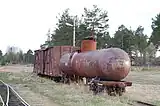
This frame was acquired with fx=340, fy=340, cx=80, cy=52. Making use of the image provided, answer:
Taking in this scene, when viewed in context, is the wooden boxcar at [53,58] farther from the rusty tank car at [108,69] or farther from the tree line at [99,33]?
the tree line at [99,33]

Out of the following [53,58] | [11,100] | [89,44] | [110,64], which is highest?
[89,44]

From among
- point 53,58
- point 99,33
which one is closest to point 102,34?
point 99,33

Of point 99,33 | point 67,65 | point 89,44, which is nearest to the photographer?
point 89,44

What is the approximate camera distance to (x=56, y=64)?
26969 millimetres

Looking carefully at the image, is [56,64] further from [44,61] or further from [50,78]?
[44,61]

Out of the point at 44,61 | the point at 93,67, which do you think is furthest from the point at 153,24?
the point at 93,67

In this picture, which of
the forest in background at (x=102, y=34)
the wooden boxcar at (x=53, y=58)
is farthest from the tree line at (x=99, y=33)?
the wooden boxcar at (x=53, y=58)

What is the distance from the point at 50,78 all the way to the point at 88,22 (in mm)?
47294

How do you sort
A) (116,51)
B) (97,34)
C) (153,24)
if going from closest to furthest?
(116,51) < (97,34) < (153,24)

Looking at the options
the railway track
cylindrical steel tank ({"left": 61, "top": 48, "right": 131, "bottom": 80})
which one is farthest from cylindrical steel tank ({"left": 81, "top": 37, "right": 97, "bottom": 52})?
the railway track

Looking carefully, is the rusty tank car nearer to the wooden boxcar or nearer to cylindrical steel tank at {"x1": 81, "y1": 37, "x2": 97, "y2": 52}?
cylindrical steel tank at {"x1": 81, "y1": 37, "x2": 97, "y2": 52}

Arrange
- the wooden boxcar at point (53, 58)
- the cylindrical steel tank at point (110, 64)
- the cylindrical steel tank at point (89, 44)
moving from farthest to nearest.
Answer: the wooden boxcar at point (53, 58) < the cylindrical steel tank at point (89, 44) < the cylindrical steel tank at point (110, 64)

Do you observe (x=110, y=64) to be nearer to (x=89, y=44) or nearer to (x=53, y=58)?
(x=89, y=44)

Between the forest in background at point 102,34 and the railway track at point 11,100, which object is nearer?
the railway track at point 11,100
